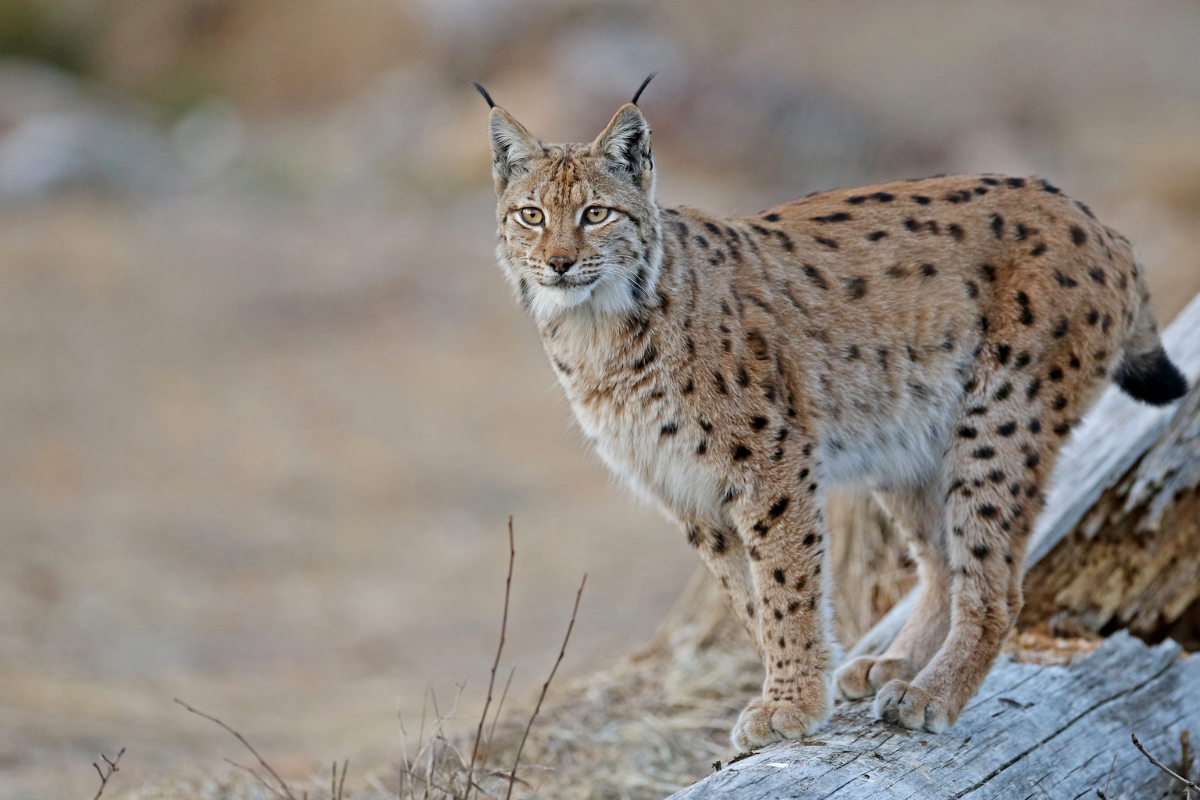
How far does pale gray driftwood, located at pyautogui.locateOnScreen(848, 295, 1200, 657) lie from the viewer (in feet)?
18.0

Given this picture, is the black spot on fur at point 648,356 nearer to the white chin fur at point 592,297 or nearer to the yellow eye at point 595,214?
the white chin fur at point 592,297

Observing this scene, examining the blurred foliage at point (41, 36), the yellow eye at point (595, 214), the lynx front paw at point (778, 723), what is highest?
the blurred foliage at point (41, 36)

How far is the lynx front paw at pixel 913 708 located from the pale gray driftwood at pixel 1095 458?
1.05 meters

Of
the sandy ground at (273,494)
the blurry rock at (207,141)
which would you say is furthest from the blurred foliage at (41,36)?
the sandy ground at (273,494)

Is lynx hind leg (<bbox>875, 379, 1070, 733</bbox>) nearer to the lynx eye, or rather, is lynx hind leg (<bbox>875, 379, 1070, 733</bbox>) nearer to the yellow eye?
the yellow eye

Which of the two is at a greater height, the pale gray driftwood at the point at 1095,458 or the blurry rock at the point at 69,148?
the blurry rock at the point at 69,148

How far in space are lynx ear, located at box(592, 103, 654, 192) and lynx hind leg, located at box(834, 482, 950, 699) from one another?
1.74 metres

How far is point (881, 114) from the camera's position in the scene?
23.8 m

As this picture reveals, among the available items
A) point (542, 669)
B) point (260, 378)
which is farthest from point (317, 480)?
point (542, 669)

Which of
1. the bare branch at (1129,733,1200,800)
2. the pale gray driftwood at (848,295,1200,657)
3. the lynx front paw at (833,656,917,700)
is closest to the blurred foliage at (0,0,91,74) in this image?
the pale gray driftwood at (848,295,1200,657)

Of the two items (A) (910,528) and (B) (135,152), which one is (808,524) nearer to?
(A) (910,528)

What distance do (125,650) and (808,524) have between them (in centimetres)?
633

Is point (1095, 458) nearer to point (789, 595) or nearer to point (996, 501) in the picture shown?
point (996, 501)

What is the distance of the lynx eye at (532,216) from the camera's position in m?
4.82
